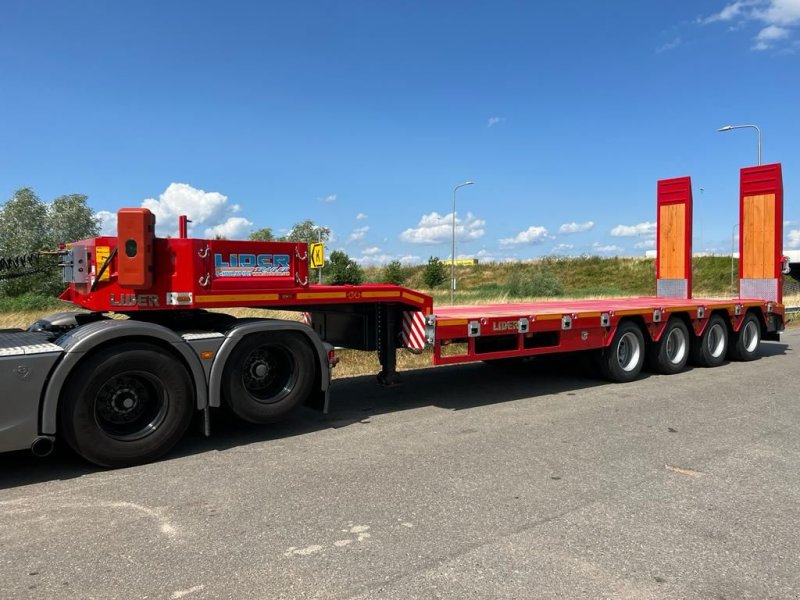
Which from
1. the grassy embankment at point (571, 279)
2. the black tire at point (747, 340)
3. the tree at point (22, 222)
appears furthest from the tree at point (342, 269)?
the black tire at point (747, 340)

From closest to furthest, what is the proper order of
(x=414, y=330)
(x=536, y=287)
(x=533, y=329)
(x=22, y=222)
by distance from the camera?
(x=414, y=330), (x=533, y=329), (x=22, y=222), (x=536, y=287)

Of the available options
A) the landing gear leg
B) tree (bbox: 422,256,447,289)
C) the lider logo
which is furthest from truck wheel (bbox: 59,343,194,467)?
tree (bbox: 422,256,447,289)

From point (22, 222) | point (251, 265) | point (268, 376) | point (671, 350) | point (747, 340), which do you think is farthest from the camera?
point (22, 222)

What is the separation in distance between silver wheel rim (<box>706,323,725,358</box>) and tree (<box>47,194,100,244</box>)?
121 feet

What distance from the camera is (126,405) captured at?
5484mm

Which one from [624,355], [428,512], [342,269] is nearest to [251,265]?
[428,512]

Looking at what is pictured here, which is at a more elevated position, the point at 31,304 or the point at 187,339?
the point at 187,339

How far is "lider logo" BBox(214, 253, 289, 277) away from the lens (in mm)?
6031

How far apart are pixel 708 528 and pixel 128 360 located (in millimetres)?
4700

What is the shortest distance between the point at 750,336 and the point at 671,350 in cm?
305

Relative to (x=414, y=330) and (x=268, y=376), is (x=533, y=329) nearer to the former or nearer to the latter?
(x=414, y=330)

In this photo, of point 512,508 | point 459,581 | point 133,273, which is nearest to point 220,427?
point 133,273

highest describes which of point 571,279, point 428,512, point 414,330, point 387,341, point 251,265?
point 571,279

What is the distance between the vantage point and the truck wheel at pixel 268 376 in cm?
608
